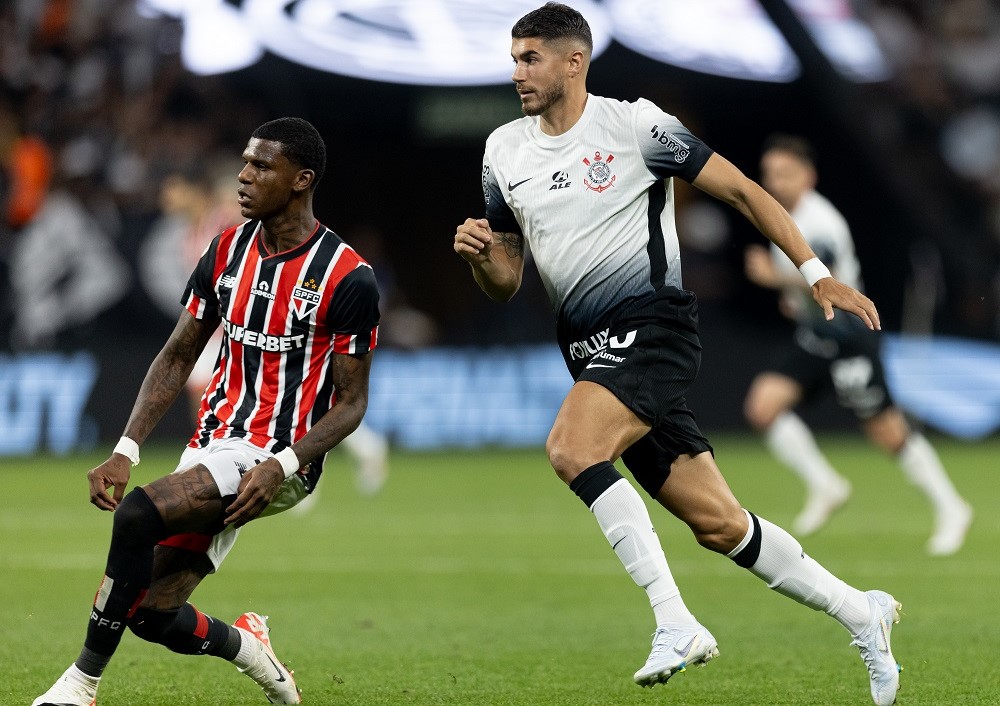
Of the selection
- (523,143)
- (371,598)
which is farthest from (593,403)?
(371,598)

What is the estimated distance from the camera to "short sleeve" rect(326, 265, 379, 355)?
5.69 metres

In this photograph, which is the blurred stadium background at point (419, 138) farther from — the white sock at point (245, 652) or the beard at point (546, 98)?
the beard at point (546, 98)

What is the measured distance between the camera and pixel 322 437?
18.3 feet

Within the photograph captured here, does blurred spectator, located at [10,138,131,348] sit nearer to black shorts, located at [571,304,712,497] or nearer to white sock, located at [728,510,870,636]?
black shorts, located at [571,304,712,497]

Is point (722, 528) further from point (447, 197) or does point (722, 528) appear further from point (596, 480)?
point (447, 197)

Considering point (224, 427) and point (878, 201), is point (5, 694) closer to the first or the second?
point (224, 427)

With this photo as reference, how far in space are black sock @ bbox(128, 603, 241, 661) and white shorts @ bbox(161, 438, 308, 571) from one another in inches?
9.0

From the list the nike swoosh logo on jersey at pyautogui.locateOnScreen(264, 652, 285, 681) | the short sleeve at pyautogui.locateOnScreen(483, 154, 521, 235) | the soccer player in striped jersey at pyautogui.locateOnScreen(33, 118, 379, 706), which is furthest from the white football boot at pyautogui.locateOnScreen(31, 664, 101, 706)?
the short sleeve at pyautogui.locateOnScreen(483, 154, 521, 235)

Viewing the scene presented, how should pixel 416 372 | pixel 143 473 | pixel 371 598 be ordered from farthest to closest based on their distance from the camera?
1. pixel 416 372
2. pixel 143 473
3. pixel 371 598

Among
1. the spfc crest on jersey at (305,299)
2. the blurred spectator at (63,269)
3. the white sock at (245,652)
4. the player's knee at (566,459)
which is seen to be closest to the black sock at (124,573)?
the white sock at (245,652)

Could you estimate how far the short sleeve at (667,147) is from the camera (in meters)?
5.70

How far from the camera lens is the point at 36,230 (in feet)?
61.1

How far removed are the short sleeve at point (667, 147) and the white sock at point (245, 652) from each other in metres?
2.37

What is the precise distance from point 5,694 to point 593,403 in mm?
2575
